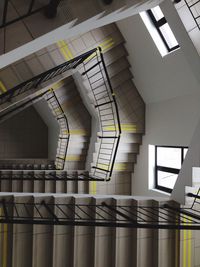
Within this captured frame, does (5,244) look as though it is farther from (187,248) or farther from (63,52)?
(63,52)

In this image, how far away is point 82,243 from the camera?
3.45m

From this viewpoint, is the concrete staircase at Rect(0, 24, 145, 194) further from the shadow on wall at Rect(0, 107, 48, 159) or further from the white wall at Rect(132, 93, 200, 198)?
the shadow on wall at Rect(0, 107, 48, 159)

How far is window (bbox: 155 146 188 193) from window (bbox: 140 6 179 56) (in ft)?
6.63

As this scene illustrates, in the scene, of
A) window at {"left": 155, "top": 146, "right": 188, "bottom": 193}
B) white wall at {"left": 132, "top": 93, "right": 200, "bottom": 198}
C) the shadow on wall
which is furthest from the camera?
the shadow on wall

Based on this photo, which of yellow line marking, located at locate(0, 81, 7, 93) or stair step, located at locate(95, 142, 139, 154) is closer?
yellow line marking, located at locate(0, 81, 7, 93)

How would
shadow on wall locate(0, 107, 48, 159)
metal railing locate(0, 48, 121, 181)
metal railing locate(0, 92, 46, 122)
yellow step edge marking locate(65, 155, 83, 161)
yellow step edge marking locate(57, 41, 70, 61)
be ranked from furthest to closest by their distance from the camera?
shadow on wall locate(0, 107, 48, 159), yellow step edge marking locate(65, 155, 83, 161), metal railing locate(0, 92, 46, 122), metal railing locate(0, 48, 121, 181), yellow step edge marking locate(57, 41, 70, 61)

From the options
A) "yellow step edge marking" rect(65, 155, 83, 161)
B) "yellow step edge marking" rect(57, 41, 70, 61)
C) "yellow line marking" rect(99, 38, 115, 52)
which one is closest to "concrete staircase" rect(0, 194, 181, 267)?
"yellow step edge marking" rect(57, 41, 70, 61)

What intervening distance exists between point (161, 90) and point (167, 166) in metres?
1.66

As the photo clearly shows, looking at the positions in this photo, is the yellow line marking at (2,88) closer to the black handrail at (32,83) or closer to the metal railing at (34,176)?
the black handrail at (32,83)

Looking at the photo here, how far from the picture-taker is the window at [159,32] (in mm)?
5629

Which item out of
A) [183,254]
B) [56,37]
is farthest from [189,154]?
[56,37]

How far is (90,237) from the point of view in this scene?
11.5 feet

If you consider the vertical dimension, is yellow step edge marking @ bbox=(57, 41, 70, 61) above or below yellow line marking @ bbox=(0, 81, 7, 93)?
above

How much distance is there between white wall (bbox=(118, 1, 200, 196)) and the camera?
17.4 feet
